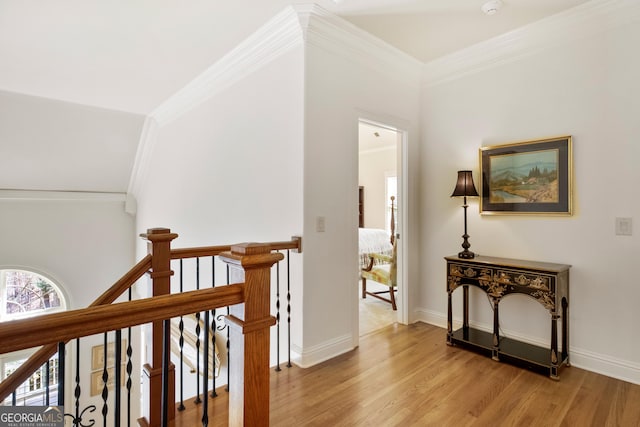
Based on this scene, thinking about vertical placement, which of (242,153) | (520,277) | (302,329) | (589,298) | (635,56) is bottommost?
(302,329)

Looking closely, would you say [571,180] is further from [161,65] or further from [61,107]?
[61,107]

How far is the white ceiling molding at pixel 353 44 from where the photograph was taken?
250 centimetres

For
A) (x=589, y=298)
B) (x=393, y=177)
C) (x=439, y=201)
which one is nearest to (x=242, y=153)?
(x=439, y=201)

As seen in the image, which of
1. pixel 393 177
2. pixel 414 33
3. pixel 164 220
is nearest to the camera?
pixel 414 33

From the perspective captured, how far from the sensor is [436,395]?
83.2 inches

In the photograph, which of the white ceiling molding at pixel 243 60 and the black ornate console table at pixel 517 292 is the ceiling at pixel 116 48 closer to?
the white ceiling molding at pixel 243 60

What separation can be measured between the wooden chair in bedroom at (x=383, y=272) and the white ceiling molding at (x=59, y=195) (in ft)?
15.5

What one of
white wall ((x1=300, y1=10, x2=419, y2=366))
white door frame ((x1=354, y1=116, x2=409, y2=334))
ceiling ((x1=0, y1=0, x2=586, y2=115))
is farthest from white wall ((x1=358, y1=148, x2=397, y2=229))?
white wall ((x1=300, y1=10, x2=419, y2=366))

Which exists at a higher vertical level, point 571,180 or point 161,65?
point 161,65

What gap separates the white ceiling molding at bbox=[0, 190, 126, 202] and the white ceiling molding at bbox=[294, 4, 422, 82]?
5.10 metres

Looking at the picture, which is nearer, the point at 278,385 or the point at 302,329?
the point at 278,385

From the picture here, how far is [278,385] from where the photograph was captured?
2.25 m

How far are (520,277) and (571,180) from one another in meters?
0.84

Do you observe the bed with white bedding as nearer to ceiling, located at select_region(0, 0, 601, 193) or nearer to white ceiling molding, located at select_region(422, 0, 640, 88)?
white ceiling molding, located at select_region(422, 0, 640, 88)
